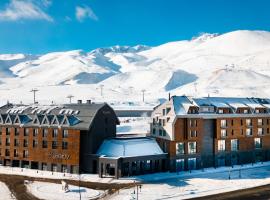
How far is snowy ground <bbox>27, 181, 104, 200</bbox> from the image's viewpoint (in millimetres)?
63791

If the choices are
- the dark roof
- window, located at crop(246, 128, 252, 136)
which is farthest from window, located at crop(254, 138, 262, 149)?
the dark roof

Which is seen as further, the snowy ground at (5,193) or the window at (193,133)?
the window at (193,133)

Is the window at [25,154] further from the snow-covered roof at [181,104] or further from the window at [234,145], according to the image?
the window at [234,145]

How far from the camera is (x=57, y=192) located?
66.5 metres

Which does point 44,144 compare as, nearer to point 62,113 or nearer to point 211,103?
point 62,113

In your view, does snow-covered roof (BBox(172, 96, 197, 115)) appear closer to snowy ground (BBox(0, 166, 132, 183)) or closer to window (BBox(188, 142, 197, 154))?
window (BBox(188, 142, 197, 154))

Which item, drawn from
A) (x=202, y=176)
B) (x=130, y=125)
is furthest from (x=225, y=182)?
(x=130, y=125)

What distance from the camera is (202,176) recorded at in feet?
266

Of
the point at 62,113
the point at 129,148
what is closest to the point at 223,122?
the point at 129,148

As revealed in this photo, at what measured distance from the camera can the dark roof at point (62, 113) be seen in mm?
85500

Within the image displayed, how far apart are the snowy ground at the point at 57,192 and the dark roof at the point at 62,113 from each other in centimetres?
1659

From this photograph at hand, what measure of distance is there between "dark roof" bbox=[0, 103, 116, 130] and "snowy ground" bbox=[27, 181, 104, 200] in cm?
1659

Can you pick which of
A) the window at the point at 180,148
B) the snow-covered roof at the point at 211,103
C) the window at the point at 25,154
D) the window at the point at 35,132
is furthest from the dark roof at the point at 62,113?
the window at the point at 180,148

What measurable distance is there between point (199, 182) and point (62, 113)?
3406cm
